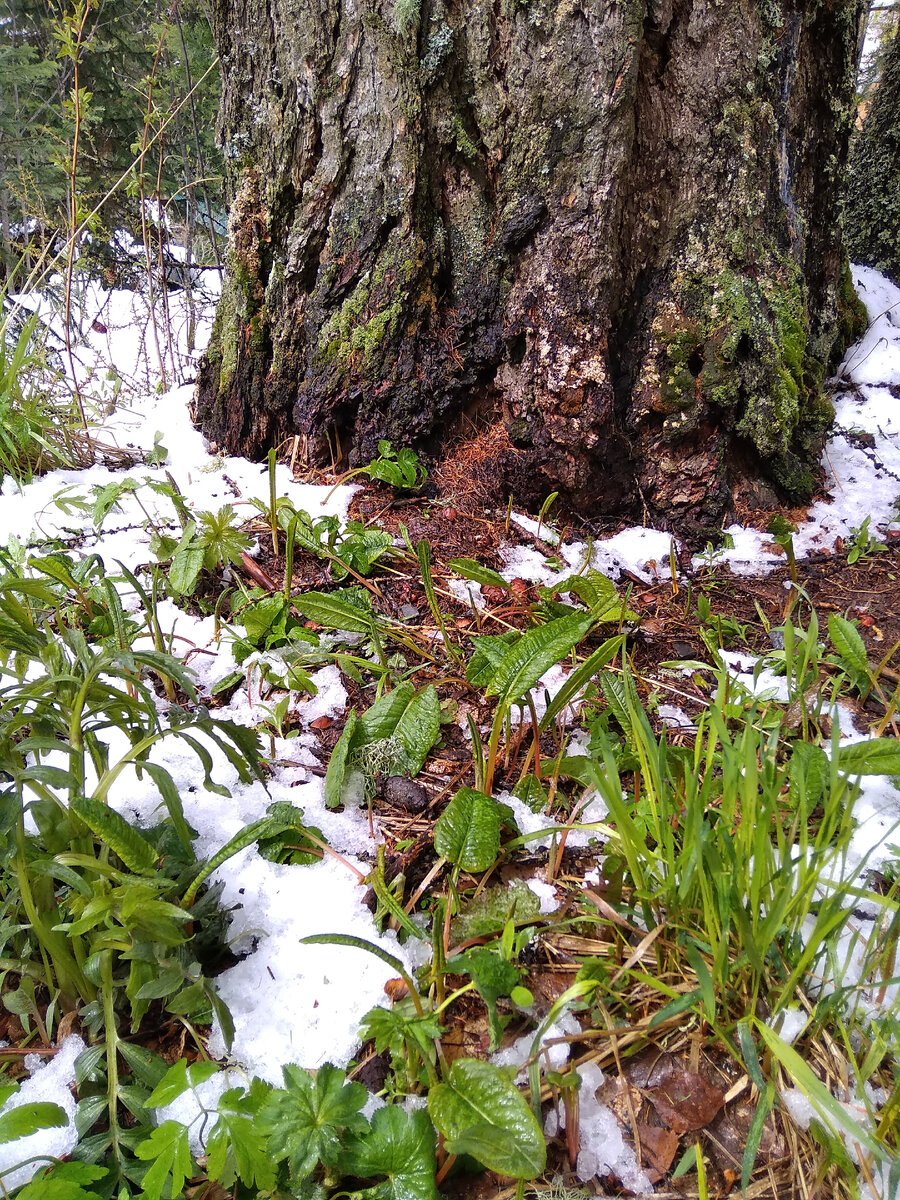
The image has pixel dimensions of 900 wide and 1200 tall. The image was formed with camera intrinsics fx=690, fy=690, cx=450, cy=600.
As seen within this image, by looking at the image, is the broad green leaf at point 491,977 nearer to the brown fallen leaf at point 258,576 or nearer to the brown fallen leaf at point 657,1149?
the brown fallen leaf at point 657,1149

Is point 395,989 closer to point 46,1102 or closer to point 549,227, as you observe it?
point 46,1102

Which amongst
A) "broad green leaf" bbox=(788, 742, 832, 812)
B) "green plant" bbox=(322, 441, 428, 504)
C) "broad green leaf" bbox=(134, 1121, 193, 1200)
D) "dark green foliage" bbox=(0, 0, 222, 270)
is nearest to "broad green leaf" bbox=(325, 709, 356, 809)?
"broad green leaf" bbox=(134, 1121, 193, 1200)

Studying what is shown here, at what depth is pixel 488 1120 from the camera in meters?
0.89

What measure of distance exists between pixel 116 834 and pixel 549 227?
1.93 meters

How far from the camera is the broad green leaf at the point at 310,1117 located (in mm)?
889

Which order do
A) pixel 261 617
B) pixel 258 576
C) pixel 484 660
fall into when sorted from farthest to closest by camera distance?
pixel 258 576 < pixel 261 617 < pixel 484 660

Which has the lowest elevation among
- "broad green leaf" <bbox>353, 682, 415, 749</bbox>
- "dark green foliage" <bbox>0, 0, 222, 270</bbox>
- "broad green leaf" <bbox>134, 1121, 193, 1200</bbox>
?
"broad green leaf" <bbox>134, 1121, 193, 1200</bbox>

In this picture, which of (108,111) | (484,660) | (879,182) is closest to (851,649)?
(484,660)

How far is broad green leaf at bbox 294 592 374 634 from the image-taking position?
5.58 ft

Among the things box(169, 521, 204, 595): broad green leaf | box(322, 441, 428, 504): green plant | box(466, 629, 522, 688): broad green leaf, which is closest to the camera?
box(466, 629, 522, 688): broad green leaf

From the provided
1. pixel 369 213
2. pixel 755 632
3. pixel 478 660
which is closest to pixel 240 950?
pixel 478 660

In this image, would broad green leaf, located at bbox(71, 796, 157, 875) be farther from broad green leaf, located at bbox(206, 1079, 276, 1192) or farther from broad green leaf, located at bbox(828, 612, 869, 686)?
broad green leaf, located at bbox(828, 612, 869, 686)

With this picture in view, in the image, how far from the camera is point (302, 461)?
2.45 metres

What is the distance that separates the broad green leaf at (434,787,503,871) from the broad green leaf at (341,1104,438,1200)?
366mm
